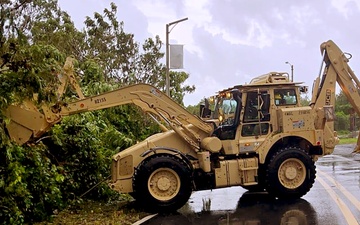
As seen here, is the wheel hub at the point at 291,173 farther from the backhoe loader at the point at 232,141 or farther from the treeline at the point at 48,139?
the treeline at the point at 48,139

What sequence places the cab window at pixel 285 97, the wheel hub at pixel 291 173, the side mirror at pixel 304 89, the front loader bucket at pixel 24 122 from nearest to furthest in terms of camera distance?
the front loader bucket at pixel 24 122, the wheel hub at pixel 291 173, the cab window at pixel 285 97, the side mirror at pixel 304 89

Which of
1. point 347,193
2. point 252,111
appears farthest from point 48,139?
point 347,193

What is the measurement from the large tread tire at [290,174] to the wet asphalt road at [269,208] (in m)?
0.26

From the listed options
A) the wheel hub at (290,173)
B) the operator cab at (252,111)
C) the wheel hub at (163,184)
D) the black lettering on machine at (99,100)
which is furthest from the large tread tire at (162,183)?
the wheel hub at (290,173)

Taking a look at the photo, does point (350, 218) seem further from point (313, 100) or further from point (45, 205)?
point (45, 205)

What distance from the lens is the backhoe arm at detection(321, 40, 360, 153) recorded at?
40.2 ft

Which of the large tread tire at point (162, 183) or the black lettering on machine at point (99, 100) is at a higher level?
the black lettering on machine at point (99, 100)

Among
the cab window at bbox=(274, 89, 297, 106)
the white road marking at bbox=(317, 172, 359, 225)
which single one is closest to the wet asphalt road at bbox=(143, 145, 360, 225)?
the white road marking at bbox=(317, 172, 359, 225)

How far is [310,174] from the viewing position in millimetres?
11219

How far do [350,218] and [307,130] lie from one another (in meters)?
3.40

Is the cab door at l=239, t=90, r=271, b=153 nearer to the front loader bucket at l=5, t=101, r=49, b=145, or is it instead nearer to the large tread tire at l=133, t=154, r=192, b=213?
Answer: the large tread tire at l=133, t=154, r=192, b=213

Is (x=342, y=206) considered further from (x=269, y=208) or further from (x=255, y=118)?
(x=255, y=118)

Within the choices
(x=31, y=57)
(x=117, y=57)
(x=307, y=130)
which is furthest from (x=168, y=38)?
(x=31, y=57)

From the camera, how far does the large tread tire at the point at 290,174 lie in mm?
11008
